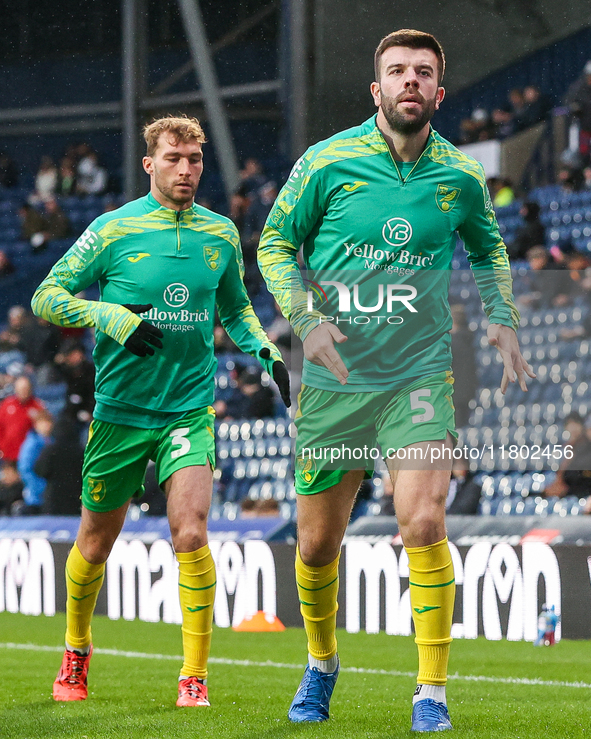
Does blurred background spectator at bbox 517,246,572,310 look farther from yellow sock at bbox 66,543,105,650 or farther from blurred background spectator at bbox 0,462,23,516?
blurred background spectator at bbox 0,462,23,516

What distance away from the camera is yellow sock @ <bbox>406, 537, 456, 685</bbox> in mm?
3602

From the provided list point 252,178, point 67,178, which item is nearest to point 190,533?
point 252,178

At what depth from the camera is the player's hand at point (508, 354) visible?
3.92 m

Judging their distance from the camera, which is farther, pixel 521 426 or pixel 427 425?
pixel 521 426

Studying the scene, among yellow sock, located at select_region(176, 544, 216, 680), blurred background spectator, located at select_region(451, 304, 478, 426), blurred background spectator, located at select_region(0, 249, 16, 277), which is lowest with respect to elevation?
yellow sock, located at select_region(176, 544, 216, 680)

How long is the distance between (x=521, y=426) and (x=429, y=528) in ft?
18.9

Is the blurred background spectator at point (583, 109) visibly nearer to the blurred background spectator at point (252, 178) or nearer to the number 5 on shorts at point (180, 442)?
the blurred background spectator at point (252, 178)

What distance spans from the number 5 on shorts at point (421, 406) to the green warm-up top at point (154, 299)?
0.90 meters

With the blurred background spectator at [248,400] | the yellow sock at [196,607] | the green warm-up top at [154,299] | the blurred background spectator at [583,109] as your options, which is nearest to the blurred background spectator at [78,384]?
the blurred background spectator at [248,400]

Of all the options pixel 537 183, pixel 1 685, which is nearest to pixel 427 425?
pixel 1 685

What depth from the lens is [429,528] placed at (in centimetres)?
360

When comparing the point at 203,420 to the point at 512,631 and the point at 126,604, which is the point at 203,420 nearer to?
the point at 512,631

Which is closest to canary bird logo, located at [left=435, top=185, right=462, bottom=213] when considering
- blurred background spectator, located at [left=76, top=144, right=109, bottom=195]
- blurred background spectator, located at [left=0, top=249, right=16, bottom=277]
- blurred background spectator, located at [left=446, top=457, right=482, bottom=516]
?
blurred background spectator, located at [left=446, top=457, right=482, bottom=516]

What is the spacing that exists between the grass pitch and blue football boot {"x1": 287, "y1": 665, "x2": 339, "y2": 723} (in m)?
0.07
